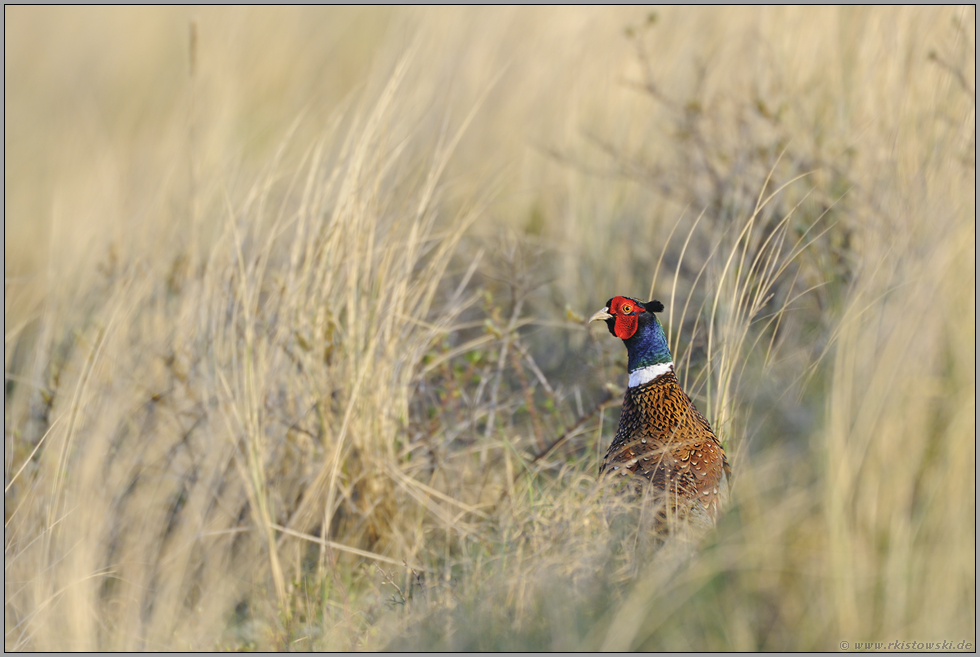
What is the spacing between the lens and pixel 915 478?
61.6 inches

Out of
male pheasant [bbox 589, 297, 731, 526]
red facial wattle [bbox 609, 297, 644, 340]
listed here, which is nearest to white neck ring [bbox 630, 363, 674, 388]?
male pheasant [bbox 589, 297, 731, 526]

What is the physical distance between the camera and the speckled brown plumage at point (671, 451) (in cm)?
190

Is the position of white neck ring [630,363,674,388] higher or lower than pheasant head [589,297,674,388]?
lower

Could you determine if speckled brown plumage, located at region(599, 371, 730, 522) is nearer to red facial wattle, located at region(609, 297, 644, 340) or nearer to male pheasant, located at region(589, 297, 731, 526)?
male pheasant, located at region(589, 297, 731, 526)

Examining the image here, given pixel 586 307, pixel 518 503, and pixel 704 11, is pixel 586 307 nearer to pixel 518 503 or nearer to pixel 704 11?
pixel 518 503

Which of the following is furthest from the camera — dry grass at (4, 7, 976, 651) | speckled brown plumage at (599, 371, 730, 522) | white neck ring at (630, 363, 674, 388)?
white neck ring at (630, 363, 674, 388)

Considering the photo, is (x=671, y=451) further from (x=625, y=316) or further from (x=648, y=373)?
(x=625, y=316)

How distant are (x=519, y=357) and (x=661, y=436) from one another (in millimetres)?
1453

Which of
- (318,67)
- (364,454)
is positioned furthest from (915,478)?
(318,67)

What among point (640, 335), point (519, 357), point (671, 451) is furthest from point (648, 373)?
point (519, 357)

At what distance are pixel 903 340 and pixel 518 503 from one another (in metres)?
1.34

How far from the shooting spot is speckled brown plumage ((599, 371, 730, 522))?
1.90 meters

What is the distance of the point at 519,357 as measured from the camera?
11.3ft

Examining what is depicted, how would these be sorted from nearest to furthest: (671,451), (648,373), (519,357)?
(671,451) < (648,373) < (519,357)
